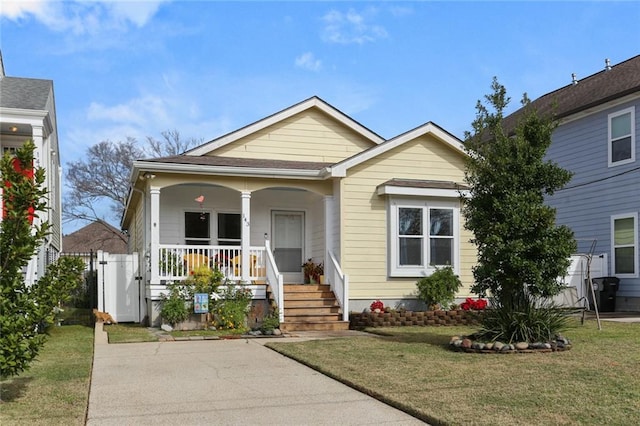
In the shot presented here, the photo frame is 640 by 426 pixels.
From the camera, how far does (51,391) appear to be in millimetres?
6164

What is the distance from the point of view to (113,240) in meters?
42.0

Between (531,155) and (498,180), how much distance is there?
62 centimetres

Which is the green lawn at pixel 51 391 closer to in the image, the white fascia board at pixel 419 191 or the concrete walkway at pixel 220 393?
the concrete walkway at pixel 220 393

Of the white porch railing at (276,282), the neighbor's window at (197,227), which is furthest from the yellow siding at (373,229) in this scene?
the neighbor's window at (197,227)

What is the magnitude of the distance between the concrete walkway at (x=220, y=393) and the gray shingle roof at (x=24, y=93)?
6241 mm

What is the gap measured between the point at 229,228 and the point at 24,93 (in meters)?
5.59

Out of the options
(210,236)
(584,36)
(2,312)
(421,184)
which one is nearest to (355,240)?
(421,184)

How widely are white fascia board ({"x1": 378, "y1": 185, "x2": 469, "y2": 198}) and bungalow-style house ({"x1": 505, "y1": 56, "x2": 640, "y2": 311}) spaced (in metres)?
4.79

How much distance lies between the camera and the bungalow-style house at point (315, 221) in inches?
514

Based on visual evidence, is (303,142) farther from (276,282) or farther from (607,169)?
(607,169)

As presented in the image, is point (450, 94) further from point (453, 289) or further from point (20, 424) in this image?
point (20, 424)

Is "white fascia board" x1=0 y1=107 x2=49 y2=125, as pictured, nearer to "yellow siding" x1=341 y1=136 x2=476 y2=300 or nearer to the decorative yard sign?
the decorative yard sign

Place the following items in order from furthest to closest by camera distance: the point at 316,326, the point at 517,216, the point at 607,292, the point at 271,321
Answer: the point at 607,292, the point at 316,326, the point at 271,321, the point at 517,216

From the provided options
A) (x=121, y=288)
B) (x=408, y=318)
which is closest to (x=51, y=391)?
(x=408, y=318)
